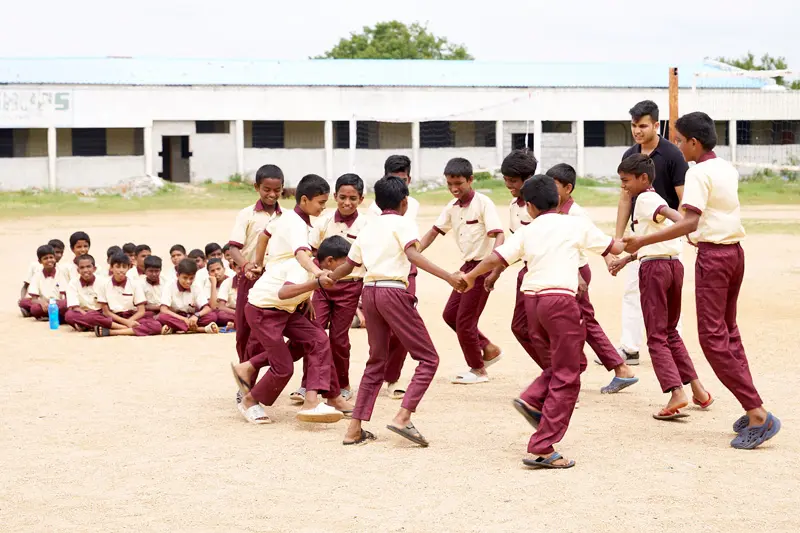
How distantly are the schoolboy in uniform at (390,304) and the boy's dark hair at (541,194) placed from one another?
75 centimetres

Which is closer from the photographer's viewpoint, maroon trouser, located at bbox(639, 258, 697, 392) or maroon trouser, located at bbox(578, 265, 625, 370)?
maroon trouser, located at bbox(639, 258, 697, 392)

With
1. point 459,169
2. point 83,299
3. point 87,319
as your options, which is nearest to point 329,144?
point 83,299

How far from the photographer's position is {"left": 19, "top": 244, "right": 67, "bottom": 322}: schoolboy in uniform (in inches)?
500

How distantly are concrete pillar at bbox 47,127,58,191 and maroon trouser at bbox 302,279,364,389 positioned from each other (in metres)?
31.4

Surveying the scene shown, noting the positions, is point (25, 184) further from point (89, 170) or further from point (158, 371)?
point (158, 371)

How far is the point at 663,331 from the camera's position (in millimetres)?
7551

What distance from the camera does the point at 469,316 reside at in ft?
28.5

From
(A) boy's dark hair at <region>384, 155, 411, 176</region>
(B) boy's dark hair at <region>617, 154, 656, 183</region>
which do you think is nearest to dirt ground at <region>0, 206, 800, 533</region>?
(B) boy's dark hair at <region>617, 154, 656, 183</region>

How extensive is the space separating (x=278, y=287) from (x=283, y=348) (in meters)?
0.42

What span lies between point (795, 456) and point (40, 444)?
4586 mm

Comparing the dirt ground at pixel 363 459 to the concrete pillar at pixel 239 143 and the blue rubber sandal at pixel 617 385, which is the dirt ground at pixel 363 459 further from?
the concrete pillar at pixel 239 143

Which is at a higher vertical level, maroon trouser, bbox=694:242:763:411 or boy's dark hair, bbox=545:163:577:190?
boy's dark hair, bbox=545:163:577:190

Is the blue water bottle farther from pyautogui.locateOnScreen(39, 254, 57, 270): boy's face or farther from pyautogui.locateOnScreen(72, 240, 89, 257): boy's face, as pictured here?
pyautogui.locateOnScreen(39, 254, 57, 270): boy's face

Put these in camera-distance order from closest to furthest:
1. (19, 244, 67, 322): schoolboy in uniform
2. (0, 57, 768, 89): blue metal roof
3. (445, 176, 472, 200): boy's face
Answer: (445, 176, 472, 200): boy's face, (19, 244, 67, 322): schoolboy in uniform, (0, 57, 768, 89): blue metal roof
